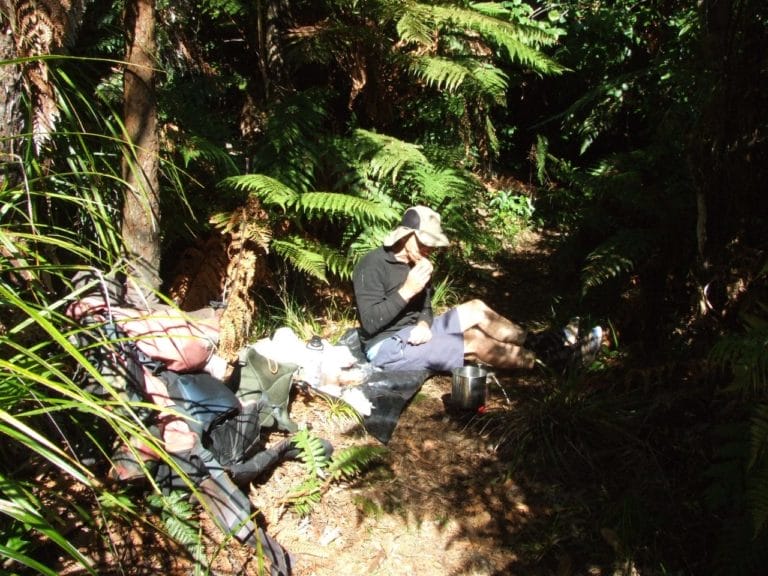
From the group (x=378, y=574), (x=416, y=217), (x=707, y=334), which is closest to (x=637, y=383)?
(x=707, y=334)

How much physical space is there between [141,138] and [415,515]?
2217 millimetres

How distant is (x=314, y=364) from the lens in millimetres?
3914

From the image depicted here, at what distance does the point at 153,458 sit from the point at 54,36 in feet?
5.36

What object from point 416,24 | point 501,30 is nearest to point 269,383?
point 416,24

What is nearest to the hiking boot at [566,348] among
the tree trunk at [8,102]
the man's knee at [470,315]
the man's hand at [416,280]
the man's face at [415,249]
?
the man's knee at [470,315]

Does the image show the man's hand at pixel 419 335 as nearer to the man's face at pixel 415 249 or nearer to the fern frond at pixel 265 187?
the man's face at pixel 415 249

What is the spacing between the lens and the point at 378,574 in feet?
8.79

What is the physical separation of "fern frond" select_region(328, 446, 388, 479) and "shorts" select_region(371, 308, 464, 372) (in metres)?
0.91

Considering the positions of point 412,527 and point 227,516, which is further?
point 412,527

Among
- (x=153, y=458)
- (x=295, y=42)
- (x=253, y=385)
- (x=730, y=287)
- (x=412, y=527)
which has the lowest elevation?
(x=412, y=527)

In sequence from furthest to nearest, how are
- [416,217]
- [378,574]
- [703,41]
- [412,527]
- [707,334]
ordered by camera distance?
[416,217] → [707,334] → [703,41] → [412,527] → [378,574]

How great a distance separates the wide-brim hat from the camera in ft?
13.5

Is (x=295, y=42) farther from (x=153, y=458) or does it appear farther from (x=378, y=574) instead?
(x=378, y=574)

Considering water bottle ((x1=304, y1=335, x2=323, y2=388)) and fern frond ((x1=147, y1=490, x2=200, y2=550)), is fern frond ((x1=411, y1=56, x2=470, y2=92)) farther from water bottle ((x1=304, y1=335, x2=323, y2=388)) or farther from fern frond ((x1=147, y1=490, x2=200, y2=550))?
fern frond ((x1=147, y1=490, x2=200, y2=550))
